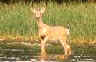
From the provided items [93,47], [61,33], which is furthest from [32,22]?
[61,33]

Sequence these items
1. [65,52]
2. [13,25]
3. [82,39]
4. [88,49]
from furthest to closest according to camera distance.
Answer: [13,25] → [82,39] → [88,49] → [65,52]

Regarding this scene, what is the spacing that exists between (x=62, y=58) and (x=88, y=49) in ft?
11.0

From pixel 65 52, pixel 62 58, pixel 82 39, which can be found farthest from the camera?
pixel 82 39

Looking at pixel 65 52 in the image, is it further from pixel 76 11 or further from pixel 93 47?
pixel 76 11

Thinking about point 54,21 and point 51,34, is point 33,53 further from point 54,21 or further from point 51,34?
point 54,21

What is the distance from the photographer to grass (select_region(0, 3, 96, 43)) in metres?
23.6

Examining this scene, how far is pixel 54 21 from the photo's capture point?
2586 centimetres

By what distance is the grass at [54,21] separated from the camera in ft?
77.4

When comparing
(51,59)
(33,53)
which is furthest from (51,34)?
(51,59)

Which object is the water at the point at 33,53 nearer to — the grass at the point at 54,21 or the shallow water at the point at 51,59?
the shallow water at the point at 51,59

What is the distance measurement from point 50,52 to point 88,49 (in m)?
2.13

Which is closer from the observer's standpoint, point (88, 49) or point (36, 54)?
point (36, 54)

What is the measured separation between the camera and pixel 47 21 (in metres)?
25.5

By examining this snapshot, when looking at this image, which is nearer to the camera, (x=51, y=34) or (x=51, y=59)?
(x=51, y=59)
